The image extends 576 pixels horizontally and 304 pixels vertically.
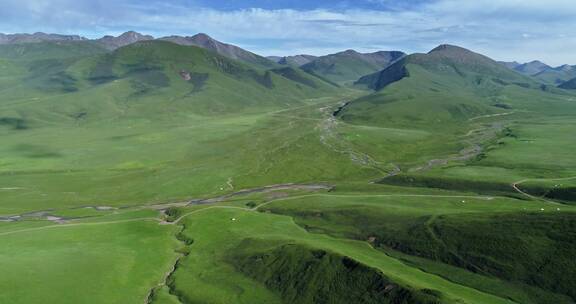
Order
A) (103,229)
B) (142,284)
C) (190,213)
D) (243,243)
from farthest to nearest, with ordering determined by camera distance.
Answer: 1. (190,213)
2. (103,229)
3. (243,243)
4. (142,284)

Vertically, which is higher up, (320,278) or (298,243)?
(298,243)

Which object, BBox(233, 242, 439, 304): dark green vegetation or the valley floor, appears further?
the valley floor

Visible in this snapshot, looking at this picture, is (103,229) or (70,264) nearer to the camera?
(70,264)

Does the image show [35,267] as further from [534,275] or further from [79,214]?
[534,275]

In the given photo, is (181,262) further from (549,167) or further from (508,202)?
(549,167)

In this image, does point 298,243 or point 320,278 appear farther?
point 298,243

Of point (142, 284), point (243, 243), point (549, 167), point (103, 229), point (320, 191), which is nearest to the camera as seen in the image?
point (142, 284)

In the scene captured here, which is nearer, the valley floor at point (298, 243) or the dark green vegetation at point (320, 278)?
the dark green vegetation at point (320, 278)

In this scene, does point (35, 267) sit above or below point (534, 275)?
below

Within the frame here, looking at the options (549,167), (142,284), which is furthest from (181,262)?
(549,167)
